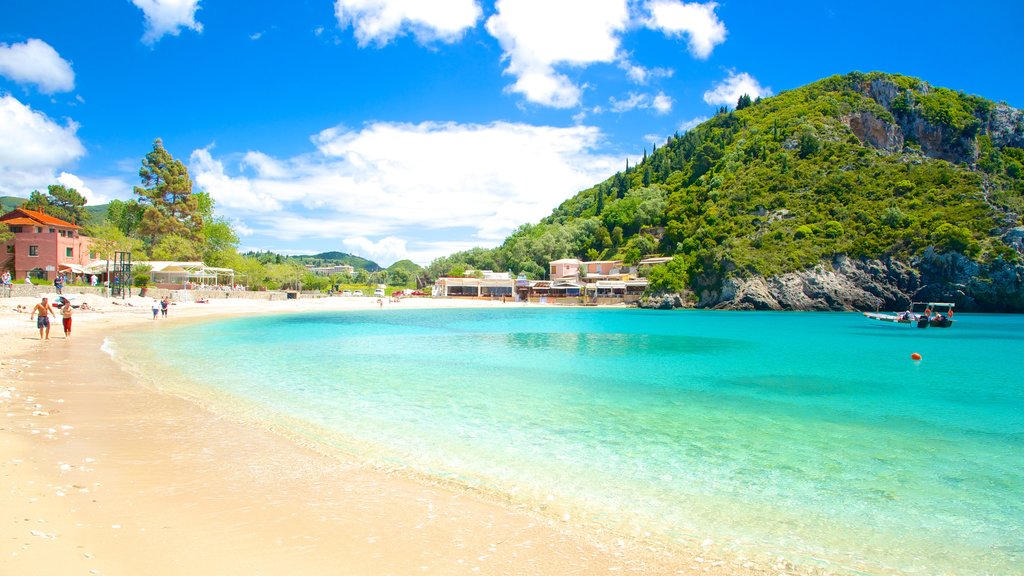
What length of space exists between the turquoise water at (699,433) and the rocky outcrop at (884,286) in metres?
48.5

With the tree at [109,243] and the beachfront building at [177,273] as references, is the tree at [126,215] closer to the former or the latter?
the tree at [109,243]

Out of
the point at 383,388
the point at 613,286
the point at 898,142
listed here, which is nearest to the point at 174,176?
the point at 613,286

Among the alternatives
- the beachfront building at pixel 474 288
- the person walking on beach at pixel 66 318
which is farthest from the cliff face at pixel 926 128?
the person walking on beach at pixel 66 318

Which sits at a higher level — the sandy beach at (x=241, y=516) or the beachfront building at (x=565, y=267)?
the beachfront building at (x=565, y=267)

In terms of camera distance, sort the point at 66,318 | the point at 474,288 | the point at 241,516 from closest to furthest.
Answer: the point at 241,516 < the point at 66,318 < the point at 474,288

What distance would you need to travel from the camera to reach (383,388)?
15.2 m

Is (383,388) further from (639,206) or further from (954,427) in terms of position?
(639,206)

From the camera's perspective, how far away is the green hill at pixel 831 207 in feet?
225

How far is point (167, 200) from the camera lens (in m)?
73.4

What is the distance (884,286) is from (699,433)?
241 feet

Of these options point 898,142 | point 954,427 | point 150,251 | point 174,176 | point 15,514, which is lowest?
point 954,427

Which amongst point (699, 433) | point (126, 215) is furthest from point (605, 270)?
point (699, 433)

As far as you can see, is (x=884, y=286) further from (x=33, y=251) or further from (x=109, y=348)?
(x=33, y=251)

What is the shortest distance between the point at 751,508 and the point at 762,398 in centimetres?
918
